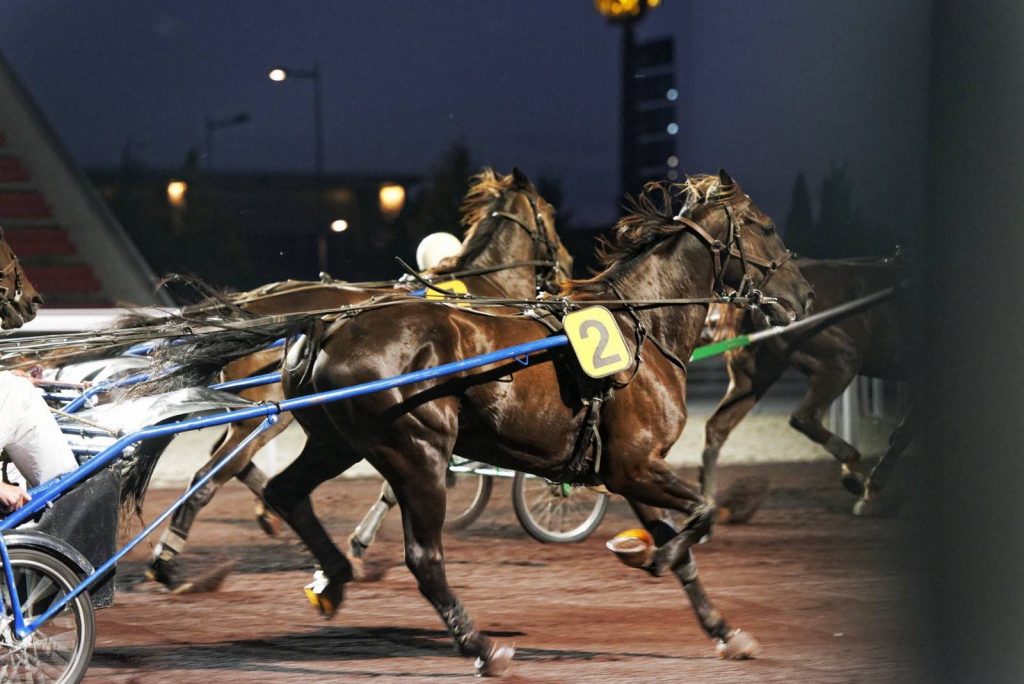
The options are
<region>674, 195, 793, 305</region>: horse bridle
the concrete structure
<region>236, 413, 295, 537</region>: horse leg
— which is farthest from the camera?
the concrete structure

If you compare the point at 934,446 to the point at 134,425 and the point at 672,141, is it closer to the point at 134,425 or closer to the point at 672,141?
the point at 134,425

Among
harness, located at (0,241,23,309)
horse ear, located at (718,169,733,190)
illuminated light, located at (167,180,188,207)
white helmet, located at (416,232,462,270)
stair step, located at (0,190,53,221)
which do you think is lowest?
illuminated light, located at (167,180,188,207)

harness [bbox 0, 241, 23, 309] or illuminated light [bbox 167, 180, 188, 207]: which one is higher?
harness [bbox 0, 241, 23, 309]

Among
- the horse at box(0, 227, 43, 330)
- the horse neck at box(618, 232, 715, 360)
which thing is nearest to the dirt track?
the horse neck at box(618, 232, 715, 360)

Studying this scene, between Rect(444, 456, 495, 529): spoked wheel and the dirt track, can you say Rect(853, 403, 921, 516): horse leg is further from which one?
Rect(444, 456, 495, 529): spoked wheel

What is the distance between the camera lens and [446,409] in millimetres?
4520

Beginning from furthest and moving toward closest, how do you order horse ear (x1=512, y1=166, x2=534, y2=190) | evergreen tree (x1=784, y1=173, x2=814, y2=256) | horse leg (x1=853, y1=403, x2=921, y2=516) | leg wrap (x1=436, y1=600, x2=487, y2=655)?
evergreen tree (x1=784, y1=173, x2=814, y2=256) → horse leg (x1=853, y1=403, x2=921, y2=516) → horse ear (x1=512, y1=166, x2=534, y2=190) → leg wrap (x1=436, y1=600, x2=487, y2=655)

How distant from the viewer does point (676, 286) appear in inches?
201

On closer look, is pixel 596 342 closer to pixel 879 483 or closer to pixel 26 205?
pixel 879 483

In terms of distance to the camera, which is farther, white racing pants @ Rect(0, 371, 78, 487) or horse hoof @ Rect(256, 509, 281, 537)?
horse hoof @ Rect(256, 509, 281, 537)

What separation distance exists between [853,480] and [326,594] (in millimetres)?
4145

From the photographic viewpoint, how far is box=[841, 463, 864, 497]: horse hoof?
783 cm

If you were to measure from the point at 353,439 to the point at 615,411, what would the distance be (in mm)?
1034

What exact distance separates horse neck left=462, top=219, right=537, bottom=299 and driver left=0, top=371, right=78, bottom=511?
310 centimetres
